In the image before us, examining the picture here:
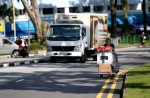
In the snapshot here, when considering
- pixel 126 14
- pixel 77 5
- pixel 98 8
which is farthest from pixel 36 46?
pixel 98 8

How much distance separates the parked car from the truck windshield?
32.6 feet

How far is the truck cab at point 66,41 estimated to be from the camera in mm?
28078

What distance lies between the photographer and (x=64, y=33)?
28.4m

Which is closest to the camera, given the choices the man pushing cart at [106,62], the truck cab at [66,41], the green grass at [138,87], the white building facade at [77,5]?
the green grass at [138,87]

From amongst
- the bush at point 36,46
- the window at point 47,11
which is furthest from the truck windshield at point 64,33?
the window at point 47,11

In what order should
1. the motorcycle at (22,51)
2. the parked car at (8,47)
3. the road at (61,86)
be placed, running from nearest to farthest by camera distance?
the road at (61,86)
the motorcycle at (22,51)
the parked car at (8,47)

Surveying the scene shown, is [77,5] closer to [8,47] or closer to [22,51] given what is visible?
[8,47]

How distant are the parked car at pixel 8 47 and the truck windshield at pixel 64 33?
32.6 feet

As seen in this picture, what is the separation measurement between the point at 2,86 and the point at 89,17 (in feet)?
46.0

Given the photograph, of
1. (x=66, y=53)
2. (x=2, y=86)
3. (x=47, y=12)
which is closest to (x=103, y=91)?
(x=2, y=86)

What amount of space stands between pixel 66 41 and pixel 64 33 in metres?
0.61

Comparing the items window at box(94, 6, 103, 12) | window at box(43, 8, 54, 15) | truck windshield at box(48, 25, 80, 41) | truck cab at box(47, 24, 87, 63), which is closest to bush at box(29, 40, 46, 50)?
truck cab at box(47, 24, 87, 63)

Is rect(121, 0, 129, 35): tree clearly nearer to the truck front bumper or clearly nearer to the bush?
the bush

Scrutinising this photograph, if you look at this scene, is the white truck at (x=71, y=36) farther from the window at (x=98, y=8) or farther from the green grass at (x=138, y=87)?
the window at (x=98, y=8)
